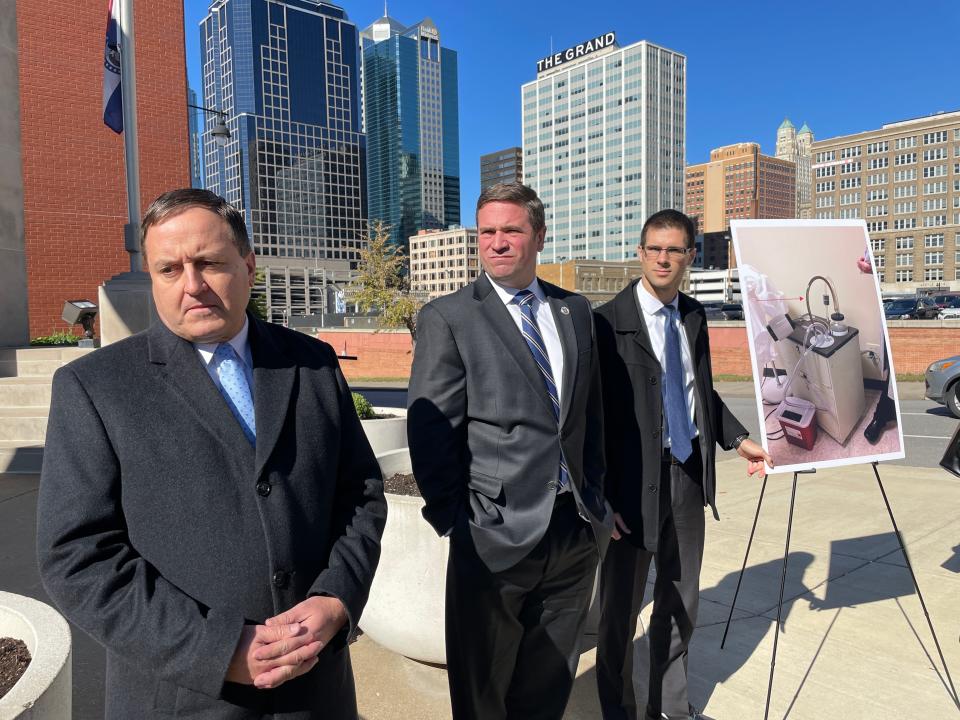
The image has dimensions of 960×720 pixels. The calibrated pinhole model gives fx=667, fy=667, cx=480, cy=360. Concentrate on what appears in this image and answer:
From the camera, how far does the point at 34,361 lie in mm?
9258

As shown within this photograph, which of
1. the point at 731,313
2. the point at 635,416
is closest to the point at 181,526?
the point at 635,416

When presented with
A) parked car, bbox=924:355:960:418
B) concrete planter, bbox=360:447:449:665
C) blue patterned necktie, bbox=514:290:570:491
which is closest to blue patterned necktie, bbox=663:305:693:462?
blue patterned necktie, bbox=514:290:570:491

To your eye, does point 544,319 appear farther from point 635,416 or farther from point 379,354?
point 379,354

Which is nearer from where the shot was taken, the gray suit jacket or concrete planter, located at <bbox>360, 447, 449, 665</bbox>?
the gray suit jacket

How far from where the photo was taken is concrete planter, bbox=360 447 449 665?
3.46m

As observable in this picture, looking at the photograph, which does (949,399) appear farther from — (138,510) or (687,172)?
(687,172)

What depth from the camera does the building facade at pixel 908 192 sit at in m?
109

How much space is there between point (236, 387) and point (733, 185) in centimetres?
17969

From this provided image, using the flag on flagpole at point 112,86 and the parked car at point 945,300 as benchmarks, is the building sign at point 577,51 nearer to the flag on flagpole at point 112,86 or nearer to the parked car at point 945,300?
the parked car at point 945,300

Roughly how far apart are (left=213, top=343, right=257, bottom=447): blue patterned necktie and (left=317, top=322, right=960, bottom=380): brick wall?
1110 cm

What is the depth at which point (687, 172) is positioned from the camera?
6732 inches

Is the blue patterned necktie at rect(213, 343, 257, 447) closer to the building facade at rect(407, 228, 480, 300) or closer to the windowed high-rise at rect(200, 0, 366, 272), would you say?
the windowed high-rise at rect(200, 0, 366, 272)

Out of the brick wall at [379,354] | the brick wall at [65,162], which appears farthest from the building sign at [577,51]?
the brick wall at [65,162]

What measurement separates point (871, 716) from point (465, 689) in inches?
82.9
